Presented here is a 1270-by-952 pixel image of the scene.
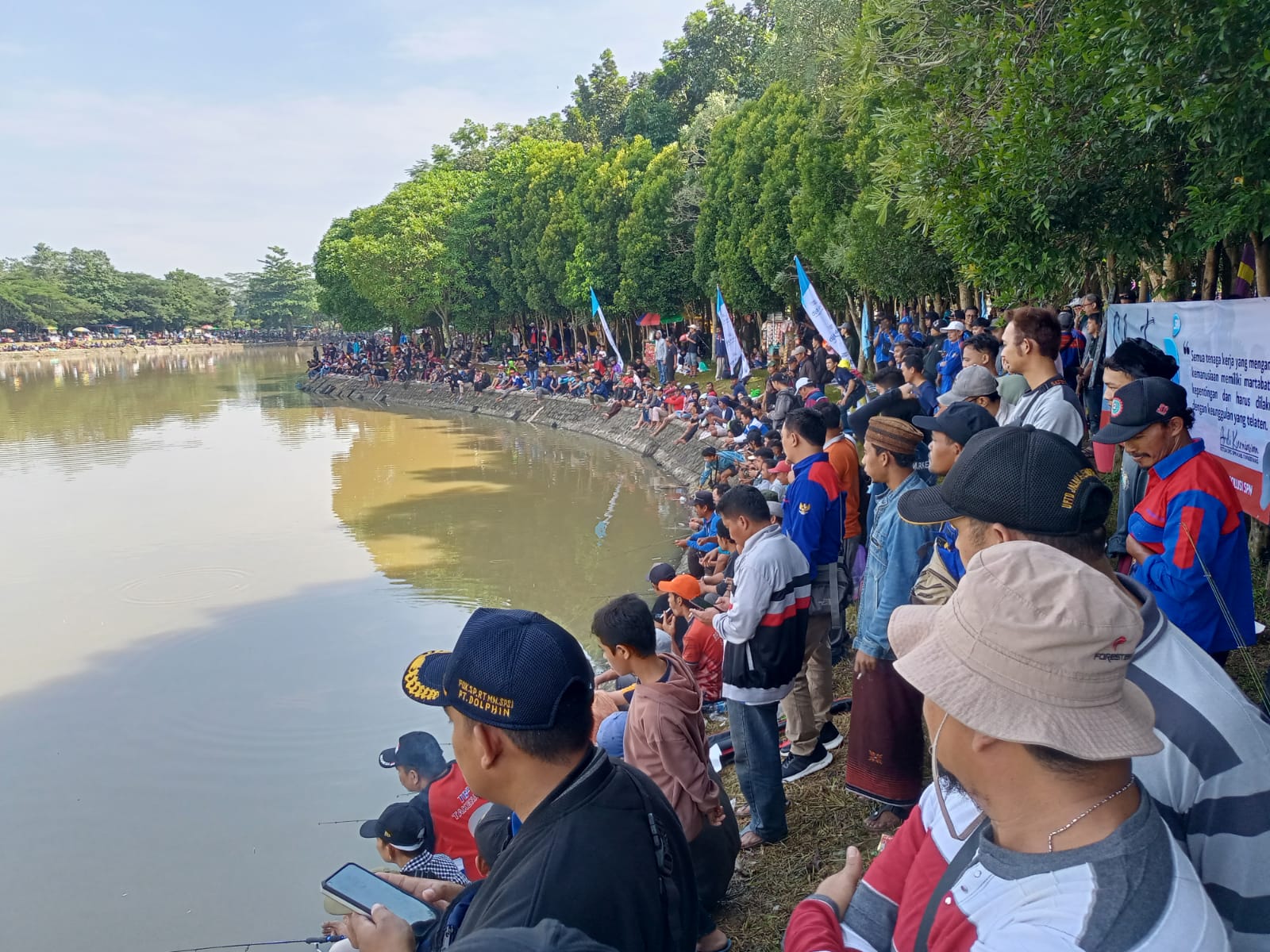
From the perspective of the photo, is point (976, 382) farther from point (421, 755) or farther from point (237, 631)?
point (237, 631)

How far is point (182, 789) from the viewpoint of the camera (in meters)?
6.81

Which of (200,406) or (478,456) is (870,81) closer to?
(478,456)

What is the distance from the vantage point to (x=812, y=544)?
4.38 metres

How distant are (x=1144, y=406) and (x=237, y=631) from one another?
9.71 metres

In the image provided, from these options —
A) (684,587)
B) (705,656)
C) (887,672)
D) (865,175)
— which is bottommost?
(705,656)

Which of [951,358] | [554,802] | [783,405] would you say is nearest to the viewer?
[554,802]

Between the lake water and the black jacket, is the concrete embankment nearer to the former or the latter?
the lake water

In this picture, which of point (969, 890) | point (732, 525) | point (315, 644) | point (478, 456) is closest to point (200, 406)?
point (478, 456)

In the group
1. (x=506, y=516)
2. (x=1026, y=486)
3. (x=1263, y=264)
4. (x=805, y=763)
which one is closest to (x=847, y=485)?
(x=805, y=763)

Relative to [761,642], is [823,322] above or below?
above

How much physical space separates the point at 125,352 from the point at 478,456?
6539 centimetres

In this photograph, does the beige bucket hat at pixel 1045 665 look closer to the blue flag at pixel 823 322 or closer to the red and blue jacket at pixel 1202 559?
the red and blue jacket at pixel 1202 559

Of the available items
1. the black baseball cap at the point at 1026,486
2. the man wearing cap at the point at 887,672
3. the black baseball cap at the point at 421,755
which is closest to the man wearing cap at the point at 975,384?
→ the man wearing cap at the point at 887,672

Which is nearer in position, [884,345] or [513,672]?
[513,672]
